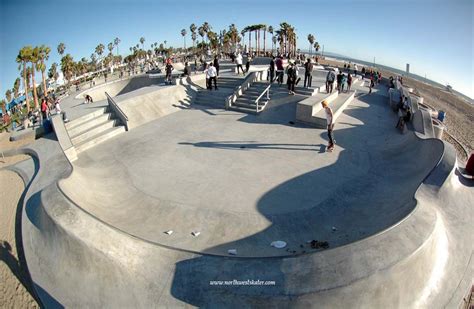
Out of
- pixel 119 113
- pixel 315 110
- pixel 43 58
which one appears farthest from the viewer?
pixel 43 58

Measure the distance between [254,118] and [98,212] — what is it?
31.4 ft

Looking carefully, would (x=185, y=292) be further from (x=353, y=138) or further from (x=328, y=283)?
(x=353, y=138)

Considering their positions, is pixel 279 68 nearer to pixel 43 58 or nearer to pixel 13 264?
pixel 13 264

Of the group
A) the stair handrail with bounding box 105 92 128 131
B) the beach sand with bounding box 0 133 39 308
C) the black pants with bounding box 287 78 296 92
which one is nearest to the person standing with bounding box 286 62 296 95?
the black pants with bounding box 287 78 296 92

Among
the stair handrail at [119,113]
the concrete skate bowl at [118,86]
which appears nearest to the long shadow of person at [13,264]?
the stair handrail at [119,113]

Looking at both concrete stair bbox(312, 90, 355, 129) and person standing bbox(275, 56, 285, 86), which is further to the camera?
person standing bbox(275, 56, 285, 86)

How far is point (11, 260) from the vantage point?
6.35m

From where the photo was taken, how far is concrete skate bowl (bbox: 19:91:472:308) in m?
4.33

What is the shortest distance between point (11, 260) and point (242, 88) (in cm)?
1395

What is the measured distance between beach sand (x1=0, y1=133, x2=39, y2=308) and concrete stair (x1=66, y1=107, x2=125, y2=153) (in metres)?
2.85

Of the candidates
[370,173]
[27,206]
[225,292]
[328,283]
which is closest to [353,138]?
[370,173]

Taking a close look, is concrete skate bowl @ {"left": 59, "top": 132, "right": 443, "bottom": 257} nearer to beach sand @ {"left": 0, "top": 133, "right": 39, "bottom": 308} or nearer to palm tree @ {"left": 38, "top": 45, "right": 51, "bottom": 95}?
beach sand @ {"left": 0, "top": 133, "right": 39, "bottom": 308}

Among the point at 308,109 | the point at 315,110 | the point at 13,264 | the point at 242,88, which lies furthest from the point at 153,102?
the point at 13,264

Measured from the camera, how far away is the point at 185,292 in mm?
4609
